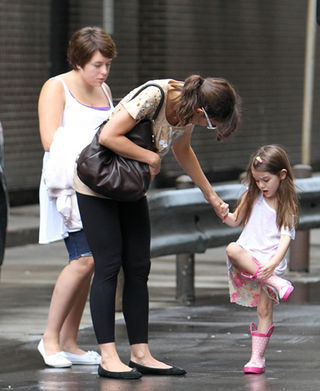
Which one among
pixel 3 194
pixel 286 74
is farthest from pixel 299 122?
pixel 3 194

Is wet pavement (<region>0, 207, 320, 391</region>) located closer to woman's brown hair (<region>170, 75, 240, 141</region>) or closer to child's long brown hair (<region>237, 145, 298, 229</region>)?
child's long brown hair (<region>237, 145, 298, 229</region>)

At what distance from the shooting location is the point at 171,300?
909 cm

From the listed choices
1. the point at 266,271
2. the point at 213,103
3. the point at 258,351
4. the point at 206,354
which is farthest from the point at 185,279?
the point at 213,103

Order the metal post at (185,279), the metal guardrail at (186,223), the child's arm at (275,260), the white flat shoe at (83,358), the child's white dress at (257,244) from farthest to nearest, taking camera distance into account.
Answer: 1. the metal post at (185,279)
2. the metal guardrail at (186,223)
3. the white flat shoe at (83,358)
4. the child's white dress at (257,244)
5. the child's arm at (275,260)

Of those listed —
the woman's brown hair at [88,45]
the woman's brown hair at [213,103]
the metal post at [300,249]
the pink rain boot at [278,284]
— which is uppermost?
the woman's brown hair at [88,45]

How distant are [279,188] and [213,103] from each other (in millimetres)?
768

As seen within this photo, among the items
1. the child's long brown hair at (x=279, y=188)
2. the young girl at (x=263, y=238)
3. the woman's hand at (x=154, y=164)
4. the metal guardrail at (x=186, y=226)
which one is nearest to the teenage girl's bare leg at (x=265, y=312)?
the young girl at (x=263, y=238)

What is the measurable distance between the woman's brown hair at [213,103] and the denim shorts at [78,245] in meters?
0.99

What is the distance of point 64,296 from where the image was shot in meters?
6.59

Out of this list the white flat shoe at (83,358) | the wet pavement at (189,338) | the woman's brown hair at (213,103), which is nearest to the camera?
the woman's brown hair at (213,103)

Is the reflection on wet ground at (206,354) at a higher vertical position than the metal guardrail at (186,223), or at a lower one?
lower

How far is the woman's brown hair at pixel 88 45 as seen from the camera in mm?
6578

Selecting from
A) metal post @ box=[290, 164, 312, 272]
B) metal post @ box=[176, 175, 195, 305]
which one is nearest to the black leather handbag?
metal post @ box=[176, 175, 195, 305]

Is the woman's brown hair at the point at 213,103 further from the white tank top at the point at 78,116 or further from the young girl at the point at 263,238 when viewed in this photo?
the white tank top at the point at 78,116
